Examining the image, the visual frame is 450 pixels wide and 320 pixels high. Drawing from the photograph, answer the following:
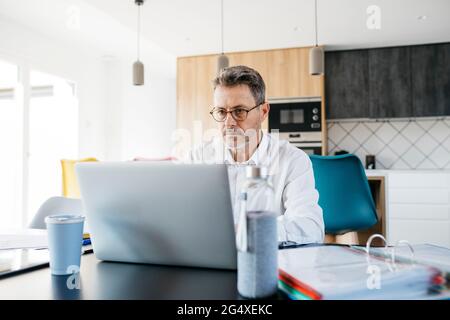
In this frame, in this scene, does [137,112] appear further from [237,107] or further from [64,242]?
[64,242]

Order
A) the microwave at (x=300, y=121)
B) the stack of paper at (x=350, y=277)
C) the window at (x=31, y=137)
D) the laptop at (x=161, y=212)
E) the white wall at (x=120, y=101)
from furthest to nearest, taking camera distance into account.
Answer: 1. the white wall at (x=120, y=101)
2. the microwave at (x=300, y=121)
3. the window at (x=31, y=137)
4. the laptop at (x=161, y=212)
5. the stack of paper at (x=350, y=277)

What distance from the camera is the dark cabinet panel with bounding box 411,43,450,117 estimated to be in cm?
430

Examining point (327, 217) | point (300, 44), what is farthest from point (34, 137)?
point (327, 217)

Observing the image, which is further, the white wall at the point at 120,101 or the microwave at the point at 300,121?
the white wall at the point at 120,101

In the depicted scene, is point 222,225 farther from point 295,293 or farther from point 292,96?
point 292,96

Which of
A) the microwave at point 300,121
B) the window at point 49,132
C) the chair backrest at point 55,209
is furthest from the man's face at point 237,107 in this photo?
the window at point 49,132

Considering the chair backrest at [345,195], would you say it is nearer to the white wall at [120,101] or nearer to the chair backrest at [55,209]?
the chair backrest at [55,209]

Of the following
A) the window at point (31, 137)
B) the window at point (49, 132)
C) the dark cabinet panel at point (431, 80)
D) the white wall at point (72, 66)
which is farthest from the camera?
the window at point (49, 132)

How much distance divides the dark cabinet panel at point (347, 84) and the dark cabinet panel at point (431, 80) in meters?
0.54

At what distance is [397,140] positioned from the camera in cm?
461

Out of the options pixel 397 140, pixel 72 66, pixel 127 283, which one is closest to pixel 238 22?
A: pixel 397 140

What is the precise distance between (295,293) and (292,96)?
4138 millimetres

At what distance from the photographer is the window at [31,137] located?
4176 mm
